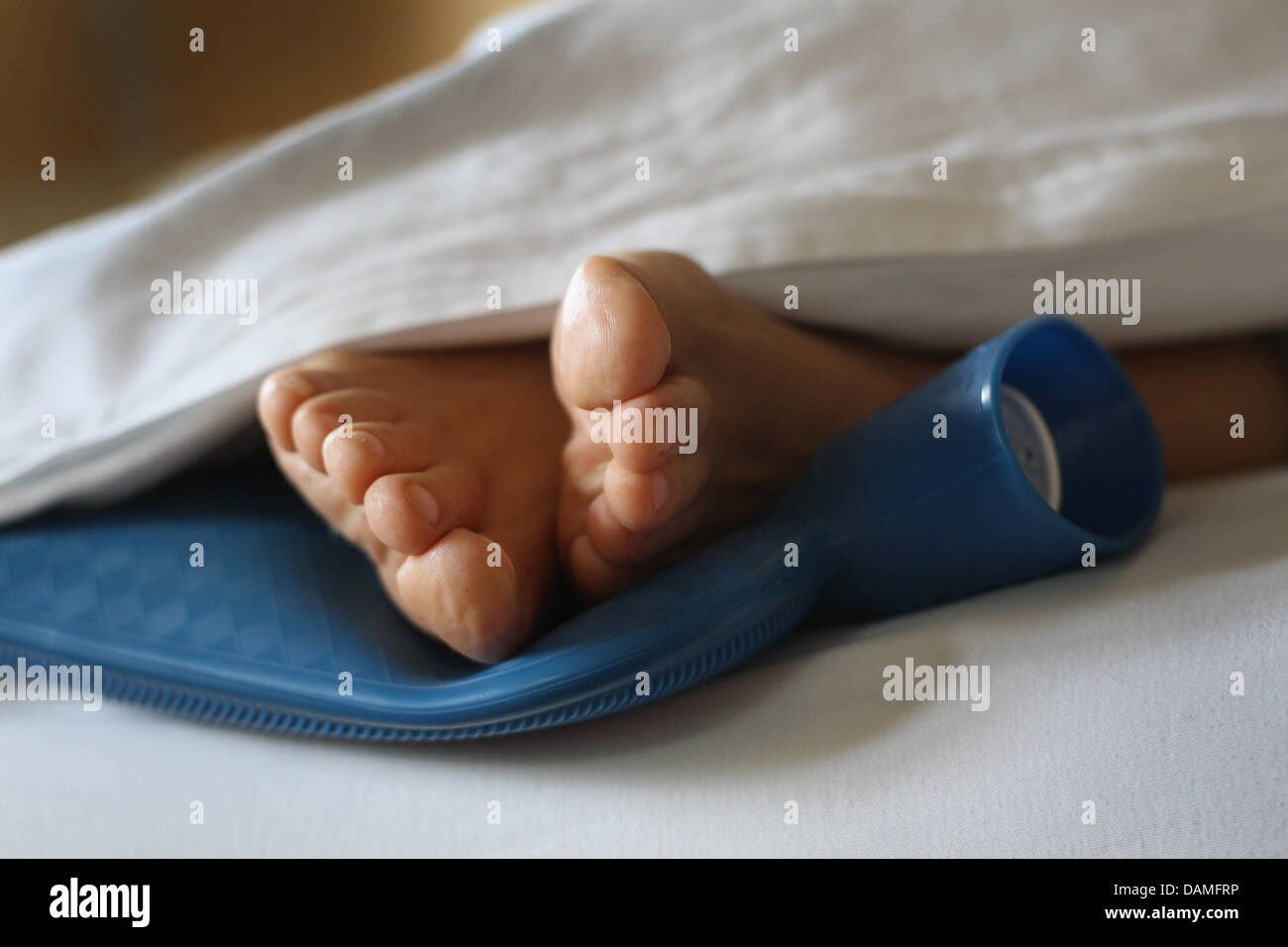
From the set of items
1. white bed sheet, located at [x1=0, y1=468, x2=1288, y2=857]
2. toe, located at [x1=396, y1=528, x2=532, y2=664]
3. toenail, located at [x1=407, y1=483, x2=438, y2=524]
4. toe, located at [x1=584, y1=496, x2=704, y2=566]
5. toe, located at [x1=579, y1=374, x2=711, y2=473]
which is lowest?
white bed sheet, located at [x1=0, y1=468, x2=1288, y2=857]

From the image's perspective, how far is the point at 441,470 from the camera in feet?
1.73

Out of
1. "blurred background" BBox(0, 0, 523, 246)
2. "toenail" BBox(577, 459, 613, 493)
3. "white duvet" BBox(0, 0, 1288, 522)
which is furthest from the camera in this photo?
"blurred background" BBox(0, 0, 523, 246)

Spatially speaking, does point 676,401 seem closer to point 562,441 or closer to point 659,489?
point 659,489

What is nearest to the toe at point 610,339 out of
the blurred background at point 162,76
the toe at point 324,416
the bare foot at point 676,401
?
the bare foot at point 676,401

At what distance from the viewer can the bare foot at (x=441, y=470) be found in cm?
49

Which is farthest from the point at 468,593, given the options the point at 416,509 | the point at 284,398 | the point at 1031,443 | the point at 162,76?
the point at 162,76

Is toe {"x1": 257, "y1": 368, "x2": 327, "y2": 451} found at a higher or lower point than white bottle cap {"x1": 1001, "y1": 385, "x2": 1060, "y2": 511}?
higher

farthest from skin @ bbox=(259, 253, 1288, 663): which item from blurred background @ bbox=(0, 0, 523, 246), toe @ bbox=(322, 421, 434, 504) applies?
blurred background @ bbox=(0, 0, 523, 246)

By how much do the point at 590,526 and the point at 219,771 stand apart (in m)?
0.20

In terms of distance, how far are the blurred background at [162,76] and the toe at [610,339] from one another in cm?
137

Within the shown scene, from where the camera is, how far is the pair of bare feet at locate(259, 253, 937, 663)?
49 cm

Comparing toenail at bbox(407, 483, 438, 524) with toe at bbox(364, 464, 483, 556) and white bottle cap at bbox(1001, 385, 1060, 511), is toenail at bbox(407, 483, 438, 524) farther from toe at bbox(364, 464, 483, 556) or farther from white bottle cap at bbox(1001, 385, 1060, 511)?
white bottle cap at bbox(1001, 385, 1060, 511)

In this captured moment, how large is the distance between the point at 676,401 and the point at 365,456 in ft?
0.47
